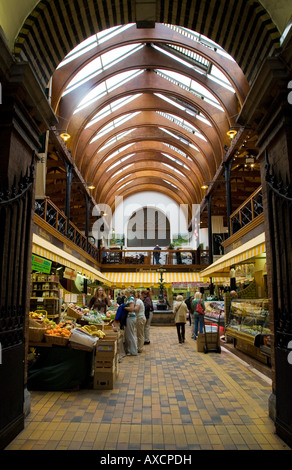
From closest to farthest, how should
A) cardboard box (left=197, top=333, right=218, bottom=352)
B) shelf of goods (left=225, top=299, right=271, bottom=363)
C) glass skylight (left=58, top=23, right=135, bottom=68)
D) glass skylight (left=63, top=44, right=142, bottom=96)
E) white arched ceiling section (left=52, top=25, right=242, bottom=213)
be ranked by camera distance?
shelf of goods (left=225, top=299, right=271, bottom=363)
cardboard box (left=197, top=333, right=218, bottom=352)
glass skylight (left=58, top=23, right=135, bottom=68)
white arched ceiling section (left=52, top=25, right=242, bottom=213)
glass skylight (left=63, top=44, right=142, bottom=96)

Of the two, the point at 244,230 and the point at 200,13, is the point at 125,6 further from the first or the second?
the point at 244,230

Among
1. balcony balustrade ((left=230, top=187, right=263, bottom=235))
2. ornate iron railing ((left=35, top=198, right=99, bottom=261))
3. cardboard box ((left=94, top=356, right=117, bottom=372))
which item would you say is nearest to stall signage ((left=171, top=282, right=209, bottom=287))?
ornate iron railing ((left=35, top=198, right=99, bottom=261))

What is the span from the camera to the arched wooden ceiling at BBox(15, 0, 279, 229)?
4684mm

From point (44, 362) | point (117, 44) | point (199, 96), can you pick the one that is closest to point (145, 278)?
point (199, 96)

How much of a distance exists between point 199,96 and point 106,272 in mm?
12406

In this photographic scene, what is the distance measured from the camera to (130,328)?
24.3ft

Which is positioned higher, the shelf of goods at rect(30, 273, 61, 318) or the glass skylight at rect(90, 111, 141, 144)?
the glass skylight at rect(90, 111, 141, 144)

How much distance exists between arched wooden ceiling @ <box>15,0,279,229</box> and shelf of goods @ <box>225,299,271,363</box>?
183 inches

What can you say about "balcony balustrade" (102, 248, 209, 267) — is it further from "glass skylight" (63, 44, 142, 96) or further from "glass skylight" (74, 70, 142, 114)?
"glass skylight" (63, 44, 142, 96)

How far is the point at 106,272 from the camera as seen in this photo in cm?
2141

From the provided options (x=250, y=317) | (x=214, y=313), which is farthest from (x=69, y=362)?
(x=214, y=313)

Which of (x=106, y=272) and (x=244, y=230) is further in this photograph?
(x=106, y=272)
